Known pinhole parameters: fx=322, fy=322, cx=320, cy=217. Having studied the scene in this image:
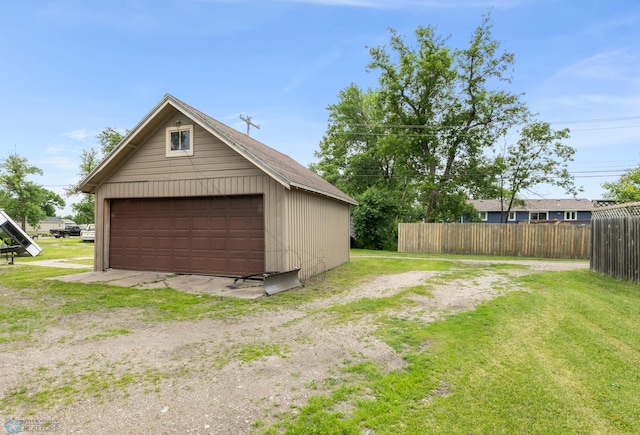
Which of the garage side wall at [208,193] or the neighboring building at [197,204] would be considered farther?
the neighboring building at [197,204]

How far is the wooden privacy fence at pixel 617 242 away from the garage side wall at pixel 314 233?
890 centimetres

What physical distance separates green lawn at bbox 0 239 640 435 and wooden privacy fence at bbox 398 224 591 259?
10.4 meters

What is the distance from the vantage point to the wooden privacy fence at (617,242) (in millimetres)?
8797

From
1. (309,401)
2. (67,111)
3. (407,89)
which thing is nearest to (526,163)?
(407,89)

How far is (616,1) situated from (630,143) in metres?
21.9

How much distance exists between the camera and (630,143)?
82.3 feet

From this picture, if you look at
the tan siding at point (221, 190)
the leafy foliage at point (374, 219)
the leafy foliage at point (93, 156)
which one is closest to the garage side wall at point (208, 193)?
the tan siding at point (221, 190)

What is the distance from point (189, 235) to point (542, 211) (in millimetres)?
42024

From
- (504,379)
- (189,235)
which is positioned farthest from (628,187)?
(189,235)

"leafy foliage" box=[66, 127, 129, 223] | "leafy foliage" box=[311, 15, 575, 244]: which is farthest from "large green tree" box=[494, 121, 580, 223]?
"leafy foliage" box=[66, 127, 129, 223]

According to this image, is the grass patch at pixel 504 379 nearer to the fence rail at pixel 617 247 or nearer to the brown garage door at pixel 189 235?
the fence rail at pixel 617 247

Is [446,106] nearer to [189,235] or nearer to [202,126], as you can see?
[202,126]

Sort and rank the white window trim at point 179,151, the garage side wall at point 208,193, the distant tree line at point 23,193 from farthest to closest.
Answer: the distant tree line at point 23,193 → the white window trim at point 179,151 → the garage side wall at point 208,193

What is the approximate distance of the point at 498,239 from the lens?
1856cm
